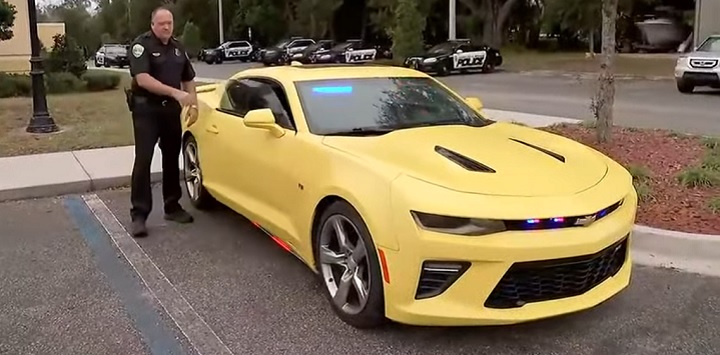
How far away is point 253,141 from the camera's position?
5074 millimetres

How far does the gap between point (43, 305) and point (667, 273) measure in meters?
3.96

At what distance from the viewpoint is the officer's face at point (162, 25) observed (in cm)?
558

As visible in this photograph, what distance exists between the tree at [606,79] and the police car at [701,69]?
10.8 meters

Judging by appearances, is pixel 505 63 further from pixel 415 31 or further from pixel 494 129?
pixel 494 129

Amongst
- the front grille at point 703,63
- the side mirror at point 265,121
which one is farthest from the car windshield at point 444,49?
the side mirror at point 265,121

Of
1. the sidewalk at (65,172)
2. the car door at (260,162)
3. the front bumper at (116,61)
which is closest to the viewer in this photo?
the car door at (260,162)

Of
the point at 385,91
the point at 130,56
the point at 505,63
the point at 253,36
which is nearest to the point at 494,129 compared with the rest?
the point at 385,91

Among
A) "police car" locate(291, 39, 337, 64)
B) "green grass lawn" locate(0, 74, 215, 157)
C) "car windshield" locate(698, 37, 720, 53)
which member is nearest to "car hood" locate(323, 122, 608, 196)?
"green grass lawn" locate(0, 74, 215, 157)

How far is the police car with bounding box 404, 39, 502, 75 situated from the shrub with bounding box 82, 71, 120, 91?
41.0 feet

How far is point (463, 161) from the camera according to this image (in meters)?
3.93

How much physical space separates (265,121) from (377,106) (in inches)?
30.2

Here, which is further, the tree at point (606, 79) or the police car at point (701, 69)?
the police car at point (701, 69)

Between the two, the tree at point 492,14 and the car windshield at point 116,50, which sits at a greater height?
the tree at point 492,14

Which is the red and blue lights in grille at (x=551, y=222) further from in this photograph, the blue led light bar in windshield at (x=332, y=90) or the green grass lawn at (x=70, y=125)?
the green grass lawn at (x=70, y=125)
